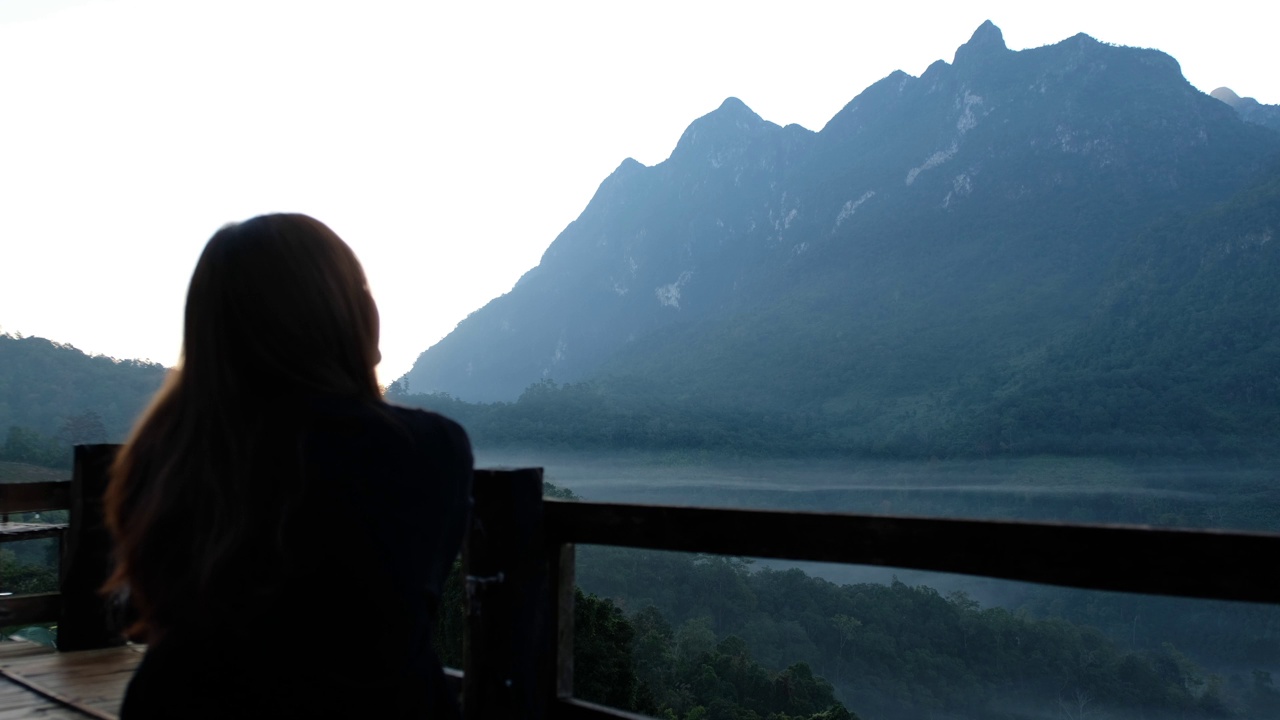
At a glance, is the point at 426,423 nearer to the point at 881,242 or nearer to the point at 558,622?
the point at 558,622

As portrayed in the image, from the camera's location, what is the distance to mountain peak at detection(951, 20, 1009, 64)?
14362 centimetres

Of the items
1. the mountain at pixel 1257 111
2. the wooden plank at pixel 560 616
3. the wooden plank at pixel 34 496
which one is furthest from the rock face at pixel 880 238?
the wooden plank at pixel 560 616

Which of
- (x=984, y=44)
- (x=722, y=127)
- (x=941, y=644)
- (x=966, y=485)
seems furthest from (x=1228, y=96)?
(x=941, y=644)

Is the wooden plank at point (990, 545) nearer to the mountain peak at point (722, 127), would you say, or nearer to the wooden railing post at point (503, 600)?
the wooden railing post at point (503, 600)

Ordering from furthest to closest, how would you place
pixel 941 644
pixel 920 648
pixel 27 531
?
pixel 941 644, pixel 920 648, pixel 27 531

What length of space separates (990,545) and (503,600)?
1100 millimetres

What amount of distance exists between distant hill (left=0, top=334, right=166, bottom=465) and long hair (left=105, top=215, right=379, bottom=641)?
2046 inches

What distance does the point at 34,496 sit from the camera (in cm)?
402

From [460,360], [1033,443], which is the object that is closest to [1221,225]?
[1033,443]

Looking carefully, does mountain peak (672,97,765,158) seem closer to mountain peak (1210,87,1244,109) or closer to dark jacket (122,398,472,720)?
mountain peak (1210,87,1244,109)

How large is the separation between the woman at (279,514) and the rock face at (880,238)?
104 meters

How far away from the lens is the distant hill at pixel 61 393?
159 feet

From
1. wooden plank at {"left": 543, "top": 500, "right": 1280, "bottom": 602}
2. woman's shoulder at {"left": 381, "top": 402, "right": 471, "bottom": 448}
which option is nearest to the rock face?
wooden plank at {"left": 543, "top": 500, "right": 1280, "bottom": 602}

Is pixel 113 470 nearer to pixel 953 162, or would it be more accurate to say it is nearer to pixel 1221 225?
pixel 1221 225
